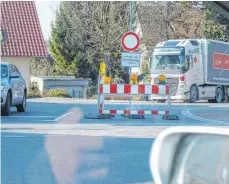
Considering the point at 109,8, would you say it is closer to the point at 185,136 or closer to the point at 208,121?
the point at 208,121

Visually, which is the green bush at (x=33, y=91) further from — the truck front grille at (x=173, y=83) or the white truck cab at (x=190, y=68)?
the truck front grille at (x=173, y=83)

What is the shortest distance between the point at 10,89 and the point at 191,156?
15.2 meters

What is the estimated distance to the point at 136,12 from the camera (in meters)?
42.8

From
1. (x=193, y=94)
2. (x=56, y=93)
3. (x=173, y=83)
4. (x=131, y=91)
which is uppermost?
(x=173, y=83)

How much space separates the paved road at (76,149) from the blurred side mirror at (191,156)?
16.1 ft

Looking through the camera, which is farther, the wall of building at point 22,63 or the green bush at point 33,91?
the wall of building at point 22,63

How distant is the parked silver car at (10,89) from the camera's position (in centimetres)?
1669

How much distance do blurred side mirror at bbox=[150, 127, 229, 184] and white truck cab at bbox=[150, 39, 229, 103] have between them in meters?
28.5

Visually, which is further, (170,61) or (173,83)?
(173,83)

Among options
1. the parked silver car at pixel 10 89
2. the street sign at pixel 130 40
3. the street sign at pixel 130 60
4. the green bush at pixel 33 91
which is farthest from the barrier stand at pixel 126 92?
the green bush at pixel 33 91

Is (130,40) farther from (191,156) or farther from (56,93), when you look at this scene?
(56,93)

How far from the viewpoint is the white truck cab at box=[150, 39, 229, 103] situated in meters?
31.0

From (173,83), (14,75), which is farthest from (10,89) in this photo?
(173,83)

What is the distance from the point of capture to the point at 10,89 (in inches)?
672
